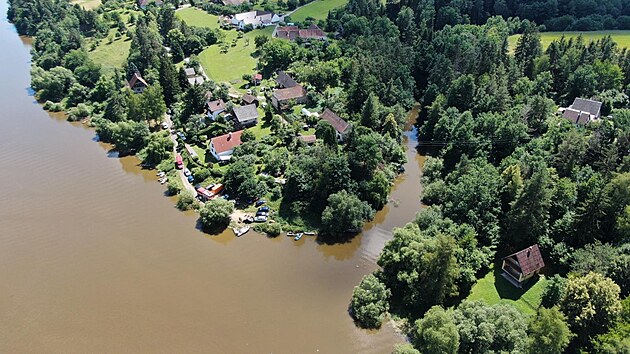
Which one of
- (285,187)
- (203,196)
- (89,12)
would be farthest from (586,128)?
(89,12)

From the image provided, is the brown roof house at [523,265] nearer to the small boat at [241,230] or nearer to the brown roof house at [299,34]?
the small boat at [241,230]

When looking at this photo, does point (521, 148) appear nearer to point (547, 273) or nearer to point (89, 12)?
point (547, 273)

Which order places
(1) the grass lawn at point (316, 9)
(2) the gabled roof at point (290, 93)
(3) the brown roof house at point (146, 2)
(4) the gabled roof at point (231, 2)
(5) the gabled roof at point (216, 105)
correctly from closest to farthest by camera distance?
(5) the gabled roof at point (216, 105)
(2) the gabled roof at point (290, 93)
(1) the grass lawn at point (316, 9)
(3) the brown roof house at point (146, 2)
(4) the gabled roof at point (231, 2)

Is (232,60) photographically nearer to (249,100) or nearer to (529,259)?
(249,100)

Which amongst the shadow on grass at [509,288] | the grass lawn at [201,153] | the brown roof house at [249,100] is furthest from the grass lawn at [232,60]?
the shadow on grass at [509,288]

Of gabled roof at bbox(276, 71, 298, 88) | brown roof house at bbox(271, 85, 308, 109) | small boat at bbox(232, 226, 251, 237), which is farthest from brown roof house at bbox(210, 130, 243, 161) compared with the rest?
gabled roof at bbox(276, 71, 298, 88)

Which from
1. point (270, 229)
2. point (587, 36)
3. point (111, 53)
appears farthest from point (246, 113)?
point (587, 36)
